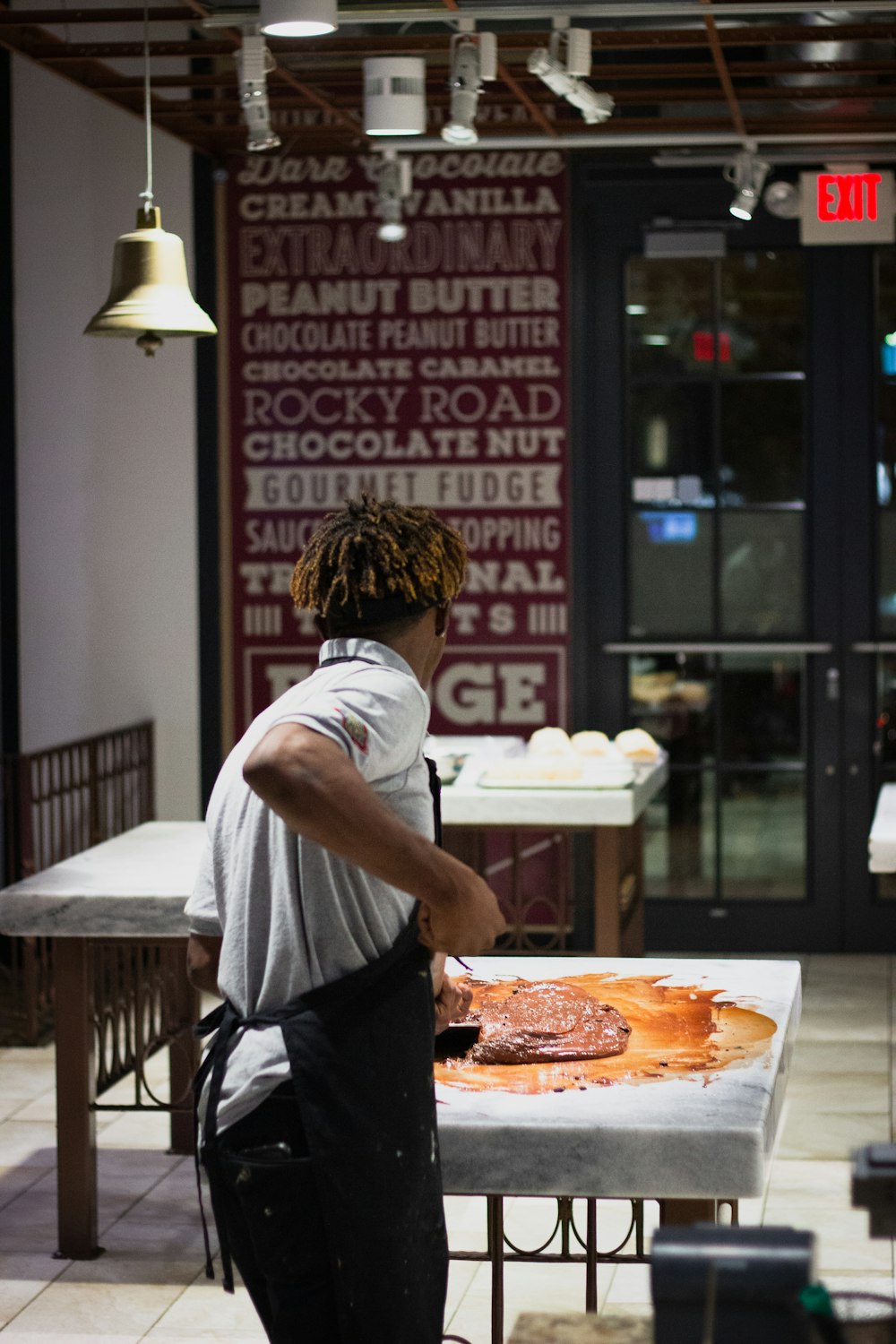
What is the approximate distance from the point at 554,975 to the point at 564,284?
4.42 metres

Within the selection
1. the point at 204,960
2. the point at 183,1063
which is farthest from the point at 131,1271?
the point at 204,960

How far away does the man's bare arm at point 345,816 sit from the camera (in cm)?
198

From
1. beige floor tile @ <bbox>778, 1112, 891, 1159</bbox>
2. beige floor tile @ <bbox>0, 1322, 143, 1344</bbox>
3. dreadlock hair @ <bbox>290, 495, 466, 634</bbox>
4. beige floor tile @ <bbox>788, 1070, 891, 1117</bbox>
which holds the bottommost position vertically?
beige floor tile @ <bbox>0, 1322, 143, 1344</bbox>

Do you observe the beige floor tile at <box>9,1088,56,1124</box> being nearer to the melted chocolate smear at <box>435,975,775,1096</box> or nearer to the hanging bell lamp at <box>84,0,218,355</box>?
the hanging bell lamp at <box>84,0,218,355</box>

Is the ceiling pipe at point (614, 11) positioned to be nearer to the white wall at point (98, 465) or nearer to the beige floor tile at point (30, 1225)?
the white wall at point (98, 465)

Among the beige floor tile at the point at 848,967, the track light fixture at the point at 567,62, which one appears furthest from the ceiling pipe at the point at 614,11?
the beige floor tile at the point at 848,967

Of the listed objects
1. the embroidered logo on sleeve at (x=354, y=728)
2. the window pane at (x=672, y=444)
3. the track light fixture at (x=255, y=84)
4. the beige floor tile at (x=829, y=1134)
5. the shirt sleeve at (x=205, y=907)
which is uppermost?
the track light fixture at (x=255, y=84)

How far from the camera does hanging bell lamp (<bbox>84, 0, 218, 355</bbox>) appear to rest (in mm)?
4125

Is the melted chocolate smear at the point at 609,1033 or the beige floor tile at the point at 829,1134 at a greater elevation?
the melted chocolate smear at the point at 609,1033

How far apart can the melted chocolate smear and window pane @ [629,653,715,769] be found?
4.14 meters

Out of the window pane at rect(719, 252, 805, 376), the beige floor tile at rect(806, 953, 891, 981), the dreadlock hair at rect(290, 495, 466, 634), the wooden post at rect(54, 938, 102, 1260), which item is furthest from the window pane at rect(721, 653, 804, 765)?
the dreadlock hair at rect(290, 495, 466, 634)

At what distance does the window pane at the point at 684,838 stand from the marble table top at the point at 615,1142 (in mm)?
4718

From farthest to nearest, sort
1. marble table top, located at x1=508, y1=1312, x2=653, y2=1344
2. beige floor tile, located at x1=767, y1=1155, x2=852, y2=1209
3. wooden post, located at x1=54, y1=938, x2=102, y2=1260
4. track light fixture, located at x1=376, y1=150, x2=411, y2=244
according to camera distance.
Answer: track light fixture, located at x1=376, y1=150, x2=411, y2=244 < beige floor tile, located at x1=767, y1=1155, x2=852, y2=1209 < wooden post, located at x1=54, y1=938, x2=102, y2=1260 < marble table top, located at x1=508, y1=1312, x2=653, y2=1344

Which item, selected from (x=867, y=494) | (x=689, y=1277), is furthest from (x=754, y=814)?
(x=689, y=1277)
